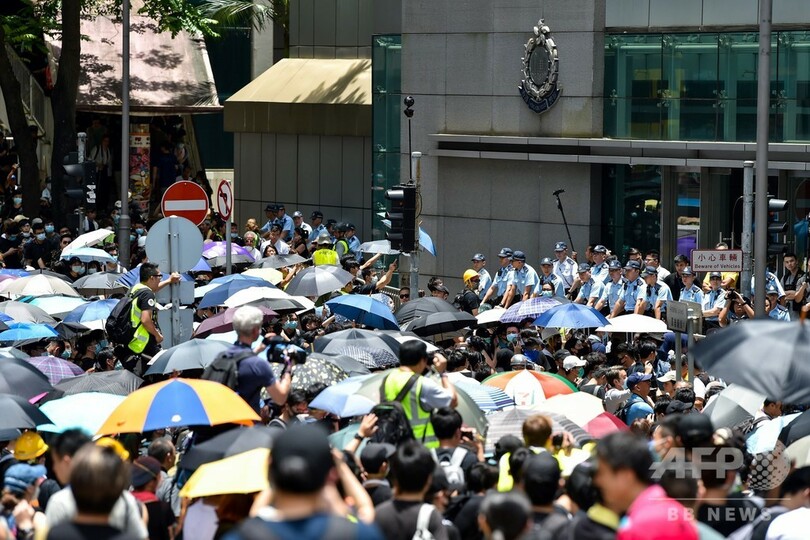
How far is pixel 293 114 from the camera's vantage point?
36.6 metres

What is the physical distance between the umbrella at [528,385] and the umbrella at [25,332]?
215 inches

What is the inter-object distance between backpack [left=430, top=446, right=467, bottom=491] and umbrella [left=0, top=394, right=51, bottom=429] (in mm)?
2903

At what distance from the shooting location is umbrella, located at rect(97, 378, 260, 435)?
9.87m

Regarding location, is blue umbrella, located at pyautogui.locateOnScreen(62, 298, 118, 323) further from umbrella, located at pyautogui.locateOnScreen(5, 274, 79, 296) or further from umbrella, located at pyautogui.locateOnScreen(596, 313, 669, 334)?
umbrella, located at pyautogui.locateOnScreen(596, 313, 669, 334)

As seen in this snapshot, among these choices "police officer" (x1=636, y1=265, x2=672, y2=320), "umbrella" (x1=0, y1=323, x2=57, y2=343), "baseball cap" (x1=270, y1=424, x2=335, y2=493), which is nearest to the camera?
"baseball cap" (x1=270, y1=424, x2=335, y2=493)

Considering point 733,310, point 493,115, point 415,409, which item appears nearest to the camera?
point 415,409

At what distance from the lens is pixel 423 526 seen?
755 centimetres

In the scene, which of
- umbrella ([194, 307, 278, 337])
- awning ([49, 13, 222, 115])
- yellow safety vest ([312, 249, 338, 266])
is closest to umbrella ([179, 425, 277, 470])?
umbrella ([194, 307, 278, 337])

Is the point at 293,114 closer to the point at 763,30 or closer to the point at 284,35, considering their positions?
the point at 284,35

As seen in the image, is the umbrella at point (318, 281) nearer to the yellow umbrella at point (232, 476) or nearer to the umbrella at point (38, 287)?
the umbrella at point (38, 287)

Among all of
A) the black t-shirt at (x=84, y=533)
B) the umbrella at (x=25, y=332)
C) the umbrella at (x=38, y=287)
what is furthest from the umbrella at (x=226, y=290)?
the black t-shirt at (x=84, y=533)

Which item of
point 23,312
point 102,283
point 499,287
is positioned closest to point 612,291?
point 499,287

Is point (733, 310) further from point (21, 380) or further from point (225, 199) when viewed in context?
point (21, 380)

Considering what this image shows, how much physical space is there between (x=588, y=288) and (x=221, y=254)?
641cm
